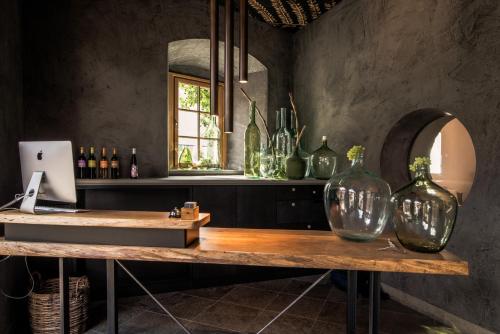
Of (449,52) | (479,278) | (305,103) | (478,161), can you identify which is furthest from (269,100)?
(479,278)

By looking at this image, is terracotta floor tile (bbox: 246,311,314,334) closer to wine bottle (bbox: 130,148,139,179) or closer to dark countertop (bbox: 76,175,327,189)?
dark countertop (bbox: 76,175,327,189)

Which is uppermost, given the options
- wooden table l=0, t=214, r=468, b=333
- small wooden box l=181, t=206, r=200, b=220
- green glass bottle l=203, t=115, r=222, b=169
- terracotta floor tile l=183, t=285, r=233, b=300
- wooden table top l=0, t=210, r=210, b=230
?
green glass bottle l=203, t=115, r=222, b=169

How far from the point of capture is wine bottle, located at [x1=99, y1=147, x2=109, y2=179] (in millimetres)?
3180

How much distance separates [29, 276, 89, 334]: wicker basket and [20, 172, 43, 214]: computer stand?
91cm

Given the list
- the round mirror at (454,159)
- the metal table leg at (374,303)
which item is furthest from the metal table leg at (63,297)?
the round mirror at (454,159)

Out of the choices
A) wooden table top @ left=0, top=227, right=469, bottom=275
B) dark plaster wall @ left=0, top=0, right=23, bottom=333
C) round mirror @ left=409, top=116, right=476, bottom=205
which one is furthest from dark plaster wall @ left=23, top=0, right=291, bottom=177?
round mirror @ left=409, top=116, right=476, bottom=205

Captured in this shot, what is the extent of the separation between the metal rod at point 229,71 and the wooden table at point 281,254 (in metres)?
0.58

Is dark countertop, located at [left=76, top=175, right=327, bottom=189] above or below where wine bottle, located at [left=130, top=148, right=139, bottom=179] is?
below

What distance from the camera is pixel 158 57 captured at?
3525 mm

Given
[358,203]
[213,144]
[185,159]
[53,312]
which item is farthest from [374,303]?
[213,144]

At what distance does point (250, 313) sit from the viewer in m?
2.77

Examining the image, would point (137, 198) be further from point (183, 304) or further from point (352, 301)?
point (352, 301)

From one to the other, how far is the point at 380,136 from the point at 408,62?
26.4 inches

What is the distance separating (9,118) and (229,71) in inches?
67.8
